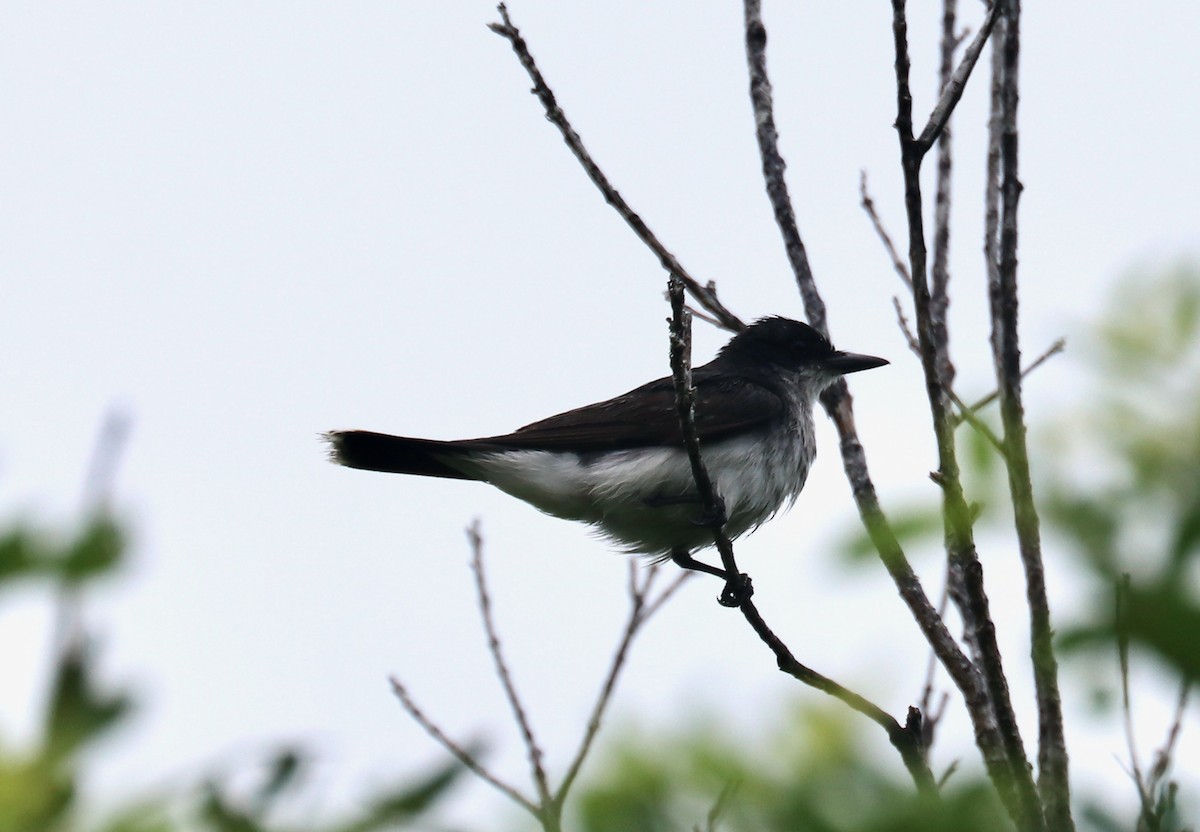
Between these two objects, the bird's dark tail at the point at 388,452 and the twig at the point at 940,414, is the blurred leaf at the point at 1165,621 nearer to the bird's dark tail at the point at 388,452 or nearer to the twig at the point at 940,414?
the twig at the point at 940,414

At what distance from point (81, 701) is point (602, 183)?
18.1ft

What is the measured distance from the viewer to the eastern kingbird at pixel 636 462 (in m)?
7.78

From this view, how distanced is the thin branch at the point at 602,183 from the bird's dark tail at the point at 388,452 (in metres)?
1.77

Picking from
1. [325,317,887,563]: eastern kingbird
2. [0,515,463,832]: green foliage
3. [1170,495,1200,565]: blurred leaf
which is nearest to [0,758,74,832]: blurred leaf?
[0,515,463,832]: green foliage

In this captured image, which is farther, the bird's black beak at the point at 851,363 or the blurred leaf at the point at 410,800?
the bird's black beak at the point at 851,363

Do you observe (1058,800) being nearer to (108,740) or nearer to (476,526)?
(108,740)

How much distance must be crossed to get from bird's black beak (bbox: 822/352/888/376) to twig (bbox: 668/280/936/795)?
321cm

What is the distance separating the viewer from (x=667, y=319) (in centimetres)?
510

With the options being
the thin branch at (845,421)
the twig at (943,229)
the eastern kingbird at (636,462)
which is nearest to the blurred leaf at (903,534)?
the thin branch at (845,421)

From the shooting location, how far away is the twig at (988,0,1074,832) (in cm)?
303

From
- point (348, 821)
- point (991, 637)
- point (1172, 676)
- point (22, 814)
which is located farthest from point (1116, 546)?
point (991, 637)

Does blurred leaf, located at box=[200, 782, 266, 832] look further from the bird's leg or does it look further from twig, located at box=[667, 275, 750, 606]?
the bird's leg

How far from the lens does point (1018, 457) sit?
307 cm

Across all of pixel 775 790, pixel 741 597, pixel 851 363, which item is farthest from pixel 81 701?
pixel 851 363
